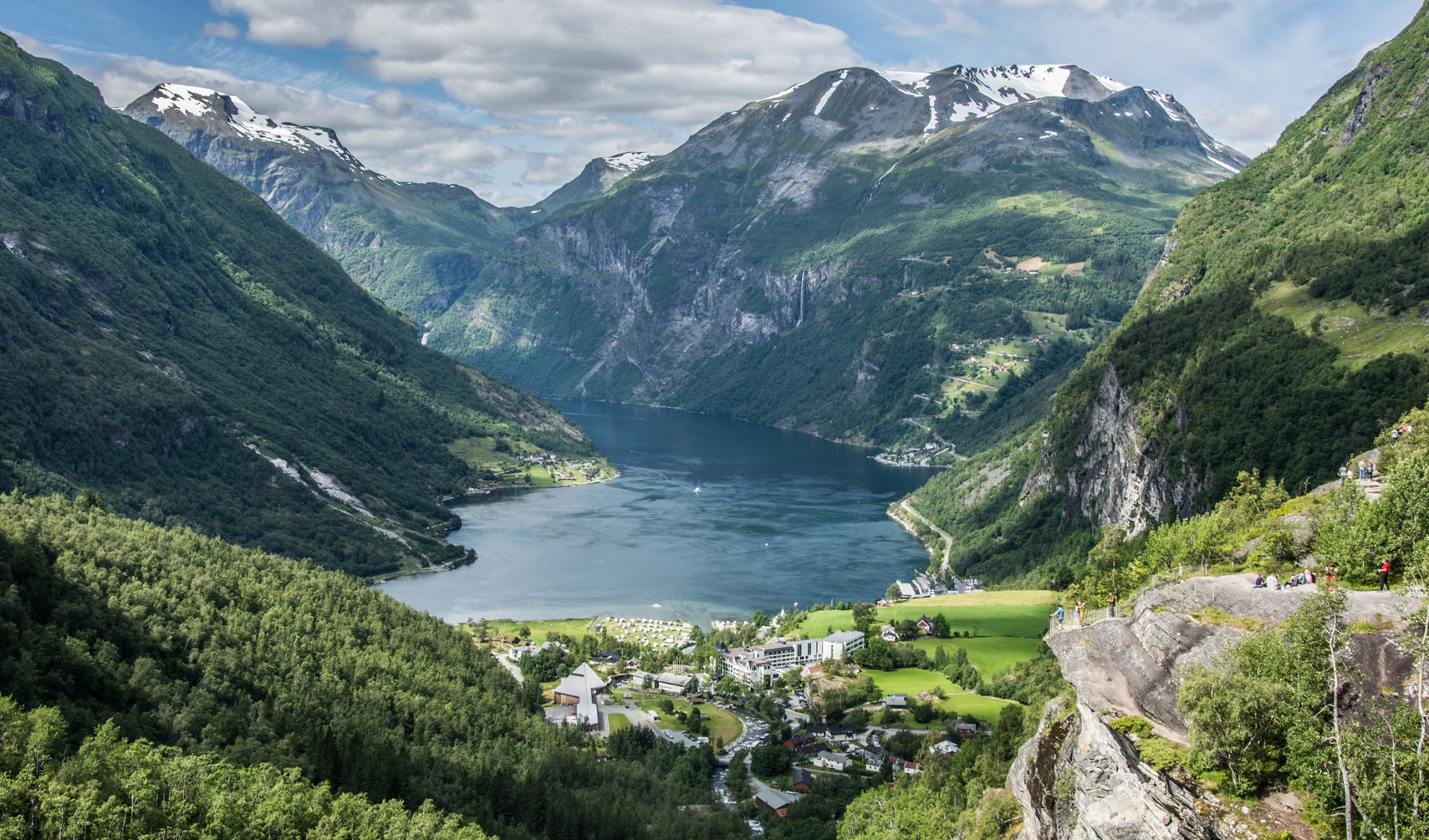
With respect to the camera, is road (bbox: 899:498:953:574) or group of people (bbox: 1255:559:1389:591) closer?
group of people (bbox: 1255:559:1389:591)

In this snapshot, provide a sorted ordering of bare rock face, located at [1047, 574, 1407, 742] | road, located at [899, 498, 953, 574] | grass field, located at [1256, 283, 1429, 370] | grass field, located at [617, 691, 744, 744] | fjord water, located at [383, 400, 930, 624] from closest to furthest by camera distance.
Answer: bare rock face, located at [1047, 574, 1407, 742] < grass field, located at [617, 691, 744, 744] < grass field, located at [1256, 283, 1429, 370] < fjord water, located at [383, 400, 930, 624] < road, located at [899, 498, 953, 574]

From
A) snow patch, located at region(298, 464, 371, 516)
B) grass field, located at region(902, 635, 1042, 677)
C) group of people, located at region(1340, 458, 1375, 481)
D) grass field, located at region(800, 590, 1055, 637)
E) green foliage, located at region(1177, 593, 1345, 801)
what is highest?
group of people, located at region(1340, 458, 1375, 481)

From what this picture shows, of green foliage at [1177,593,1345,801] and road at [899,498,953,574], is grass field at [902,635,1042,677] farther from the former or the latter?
green foliage at [1177,593,1345,801]

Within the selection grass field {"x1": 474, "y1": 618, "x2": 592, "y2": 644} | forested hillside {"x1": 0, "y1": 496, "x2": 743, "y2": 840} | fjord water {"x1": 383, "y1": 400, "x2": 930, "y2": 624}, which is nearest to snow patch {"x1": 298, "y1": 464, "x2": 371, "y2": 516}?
fjord water {"x1": 383, "y1": 400, "x2": 930, "y2": 624}

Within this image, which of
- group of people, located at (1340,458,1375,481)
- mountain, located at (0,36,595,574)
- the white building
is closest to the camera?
group of people, located at (1340,458,1375,481)

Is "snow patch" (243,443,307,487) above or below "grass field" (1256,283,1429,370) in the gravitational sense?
below

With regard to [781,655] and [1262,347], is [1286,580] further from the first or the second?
[1262,347]

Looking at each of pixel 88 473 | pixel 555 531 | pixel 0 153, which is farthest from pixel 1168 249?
pixel 0 153

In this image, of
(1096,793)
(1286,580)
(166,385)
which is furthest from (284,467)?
(1096,793)
